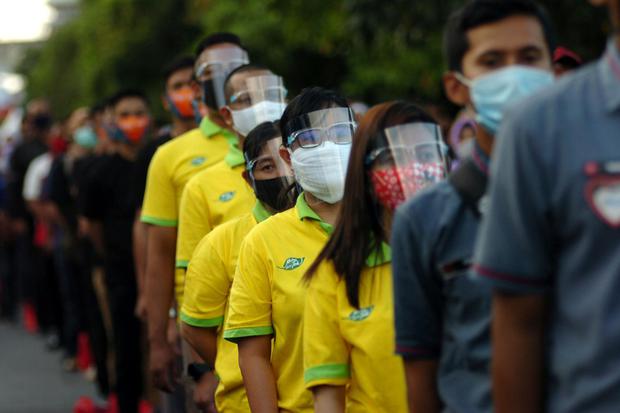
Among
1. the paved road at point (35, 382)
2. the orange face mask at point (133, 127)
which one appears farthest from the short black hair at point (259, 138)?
the paved road at point (35, 382)

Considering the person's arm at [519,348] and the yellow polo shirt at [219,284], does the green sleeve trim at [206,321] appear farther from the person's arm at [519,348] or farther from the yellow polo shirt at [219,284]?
the person's arm at [519,348]

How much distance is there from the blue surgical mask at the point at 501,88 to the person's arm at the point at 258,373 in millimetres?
1839

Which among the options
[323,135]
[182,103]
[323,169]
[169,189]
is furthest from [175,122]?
[323,169]

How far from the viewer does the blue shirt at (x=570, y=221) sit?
2.93 metres

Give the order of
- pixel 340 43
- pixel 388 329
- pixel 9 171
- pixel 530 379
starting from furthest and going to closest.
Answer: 1. pixel 340 43
2. pixel 9 171
3. pixel 388 329
4. pixel 530 379

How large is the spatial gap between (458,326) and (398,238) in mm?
267

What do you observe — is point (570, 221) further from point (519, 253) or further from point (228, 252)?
point (228, 252)

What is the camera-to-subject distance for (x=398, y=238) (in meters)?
3.63

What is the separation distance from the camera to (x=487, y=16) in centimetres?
359

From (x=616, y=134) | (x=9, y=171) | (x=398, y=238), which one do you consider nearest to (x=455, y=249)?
(x=398, y=238)

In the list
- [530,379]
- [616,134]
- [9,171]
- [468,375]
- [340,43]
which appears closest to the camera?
[616,134]

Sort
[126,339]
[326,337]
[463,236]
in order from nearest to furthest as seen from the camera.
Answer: [463,236], [326,337], [126,339]

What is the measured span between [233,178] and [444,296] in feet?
10.4

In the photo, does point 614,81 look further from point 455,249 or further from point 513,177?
point 455,249
